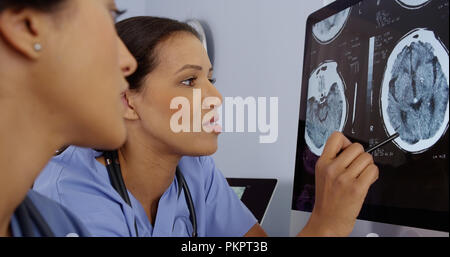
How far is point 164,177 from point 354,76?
372 millimetres

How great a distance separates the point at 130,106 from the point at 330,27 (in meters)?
0.35

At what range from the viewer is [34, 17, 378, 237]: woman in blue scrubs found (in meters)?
0.61

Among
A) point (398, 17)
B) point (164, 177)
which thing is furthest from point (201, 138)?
point (398, 17)

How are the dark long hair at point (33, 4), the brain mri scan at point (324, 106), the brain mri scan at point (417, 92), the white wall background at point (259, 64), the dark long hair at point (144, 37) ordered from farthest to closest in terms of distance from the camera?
the white wall background at point (259, 64), the dark long hair at point (144, 37), the brain mri scan at point (324, 106), the brain mri scan at point (417, 92), the dark long hair at point (33, 4)

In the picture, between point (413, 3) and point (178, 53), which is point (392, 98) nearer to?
point (413, 3)

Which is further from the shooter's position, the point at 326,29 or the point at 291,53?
the point at 291,53

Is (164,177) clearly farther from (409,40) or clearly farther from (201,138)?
(409,40)

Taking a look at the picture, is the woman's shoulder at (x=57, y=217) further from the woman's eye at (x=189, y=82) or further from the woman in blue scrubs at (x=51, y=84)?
the woman's eye at (x=189, y=82)

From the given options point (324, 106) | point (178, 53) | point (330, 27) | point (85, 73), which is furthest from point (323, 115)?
point (85, 73)

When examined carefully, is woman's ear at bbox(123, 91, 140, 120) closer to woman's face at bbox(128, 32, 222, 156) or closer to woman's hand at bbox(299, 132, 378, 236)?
woman's face at bbox(128, 32, 222, 156)

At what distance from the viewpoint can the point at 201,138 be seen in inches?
27.1

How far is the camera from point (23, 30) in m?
0.34

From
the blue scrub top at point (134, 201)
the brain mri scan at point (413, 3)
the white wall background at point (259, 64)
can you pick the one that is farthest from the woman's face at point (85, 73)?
the white wall background at point (259, 64)

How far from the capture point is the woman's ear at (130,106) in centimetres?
71
